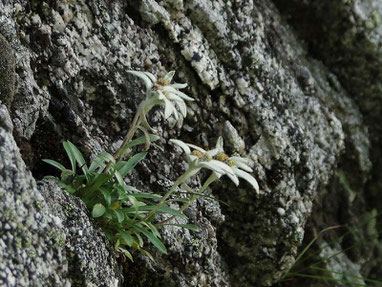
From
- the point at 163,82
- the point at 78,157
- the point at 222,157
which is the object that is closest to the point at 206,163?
the point at 222,157

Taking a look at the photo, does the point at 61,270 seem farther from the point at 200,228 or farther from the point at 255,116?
the point at 255,116

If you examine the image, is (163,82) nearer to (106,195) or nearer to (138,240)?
(106,195)

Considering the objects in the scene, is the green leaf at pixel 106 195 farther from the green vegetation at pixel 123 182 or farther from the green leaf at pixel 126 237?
the green leaf at pixel 126 237

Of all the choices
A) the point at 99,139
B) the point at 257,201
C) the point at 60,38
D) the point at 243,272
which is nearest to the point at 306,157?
the point at 257,201

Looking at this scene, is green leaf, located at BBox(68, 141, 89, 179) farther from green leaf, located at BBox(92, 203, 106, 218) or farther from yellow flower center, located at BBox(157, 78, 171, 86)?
yellow flower center, located at BBox(157, 78, 171, 86)

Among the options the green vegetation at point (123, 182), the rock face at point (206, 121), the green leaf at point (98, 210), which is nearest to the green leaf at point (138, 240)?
the green vegetation at point (123, 182)

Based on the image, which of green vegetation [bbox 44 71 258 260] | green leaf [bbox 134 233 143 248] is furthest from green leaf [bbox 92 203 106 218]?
green leaf [bbox 134 233 143 248]
